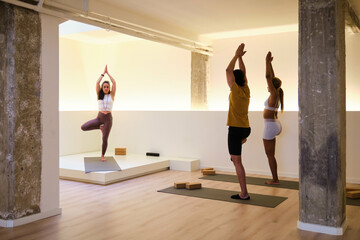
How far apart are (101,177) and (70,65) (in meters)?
3.84

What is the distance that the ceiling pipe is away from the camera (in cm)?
414

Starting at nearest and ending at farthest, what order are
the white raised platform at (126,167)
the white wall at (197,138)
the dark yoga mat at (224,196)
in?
the dark yoga mat at (224,196) < the white raised platform at (126,167) < the white wall at (197,138)

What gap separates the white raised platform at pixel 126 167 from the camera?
6.14m

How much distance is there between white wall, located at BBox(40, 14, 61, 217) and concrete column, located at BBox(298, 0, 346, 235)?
2.66m

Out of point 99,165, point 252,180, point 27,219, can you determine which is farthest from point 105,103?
point 27,219

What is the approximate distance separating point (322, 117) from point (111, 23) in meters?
→ 3.12

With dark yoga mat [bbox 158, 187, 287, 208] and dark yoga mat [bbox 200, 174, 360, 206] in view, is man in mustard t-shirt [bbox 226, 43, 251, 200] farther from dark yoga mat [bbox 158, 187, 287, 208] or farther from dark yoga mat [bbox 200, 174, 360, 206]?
dark yoga mat [bbox 200, 174, 360, 206]

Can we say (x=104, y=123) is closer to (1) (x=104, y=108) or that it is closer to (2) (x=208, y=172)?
(1) (x=104, y=108)

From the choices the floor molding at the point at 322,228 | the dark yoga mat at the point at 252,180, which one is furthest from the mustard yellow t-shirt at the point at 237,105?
the dark yoga mat at the point at 252,180

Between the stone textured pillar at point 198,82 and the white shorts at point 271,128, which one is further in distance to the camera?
the stone textured pillar at point 198,82

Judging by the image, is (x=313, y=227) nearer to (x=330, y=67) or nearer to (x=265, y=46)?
(x=330, y=67)

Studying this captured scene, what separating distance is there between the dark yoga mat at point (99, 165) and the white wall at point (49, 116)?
185cm

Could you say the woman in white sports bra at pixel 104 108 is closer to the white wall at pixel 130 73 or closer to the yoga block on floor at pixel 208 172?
the yoga block on floor at pixel 208 172

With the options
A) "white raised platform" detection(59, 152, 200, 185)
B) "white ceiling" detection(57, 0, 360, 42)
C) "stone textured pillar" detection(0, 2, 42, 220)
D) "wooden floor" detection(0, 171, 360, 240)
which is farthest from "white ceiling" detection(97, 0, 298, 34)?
"wooden floor" detection(0, 171, 360, 240)
